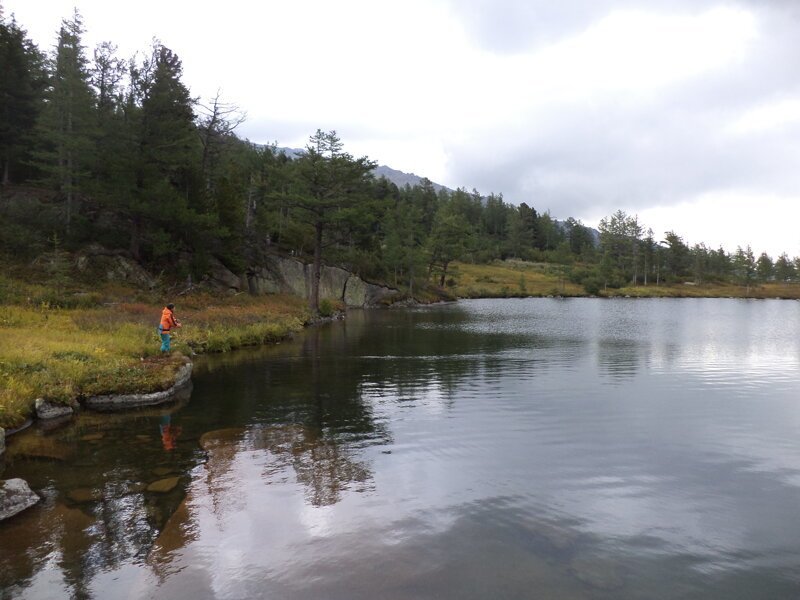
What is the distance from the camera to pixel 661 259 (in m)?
149

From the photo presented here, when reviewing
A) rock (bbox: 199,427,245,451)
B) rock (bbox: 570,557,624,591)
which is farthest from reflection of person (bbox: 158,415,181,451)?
rock (bbox: 570,557,624,591)

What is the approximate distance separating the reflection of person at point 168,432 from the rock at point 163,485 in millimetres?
2170

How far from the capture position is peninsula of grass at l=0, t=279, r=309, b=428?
52.0 ft

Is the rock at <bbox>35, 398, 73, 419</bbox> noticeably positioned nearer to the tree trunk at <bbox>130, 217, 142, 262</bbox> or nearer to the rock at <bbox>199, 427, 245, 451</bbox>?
the rock at <bbox>199, 427, 245, 451</bbox>

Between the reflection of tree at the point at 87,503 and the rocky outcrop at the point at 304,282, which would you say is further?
the rocky outcrop at the point at 304,282

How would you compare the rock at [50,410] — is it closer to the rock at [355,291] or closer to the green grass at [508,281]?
the rock at [355,291]

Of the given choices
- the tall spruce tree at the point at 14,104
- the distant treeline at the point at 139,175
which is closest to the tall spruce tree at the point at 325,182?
the distant treeline at the point at 139,175

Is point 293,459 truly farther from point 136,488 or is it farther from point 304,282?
point 304,282

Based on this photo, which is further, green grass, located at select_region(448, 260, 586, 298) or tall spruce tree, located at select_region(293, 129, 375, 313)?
green grass, located at select_region(448, 260, 586, 298)

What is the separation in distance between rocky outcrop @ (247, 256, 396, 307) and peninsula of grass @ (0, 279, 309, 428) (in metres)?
14.6

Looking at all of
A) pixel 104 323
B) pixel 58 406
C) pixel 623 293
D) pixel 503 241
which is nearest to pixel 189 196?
pixel 104 323

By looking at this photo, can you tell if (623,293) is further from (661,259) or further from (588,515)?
(588,515)

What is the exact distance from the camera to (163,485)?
1063 cm

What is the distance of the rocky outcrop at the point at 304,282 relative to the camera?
183 feet
